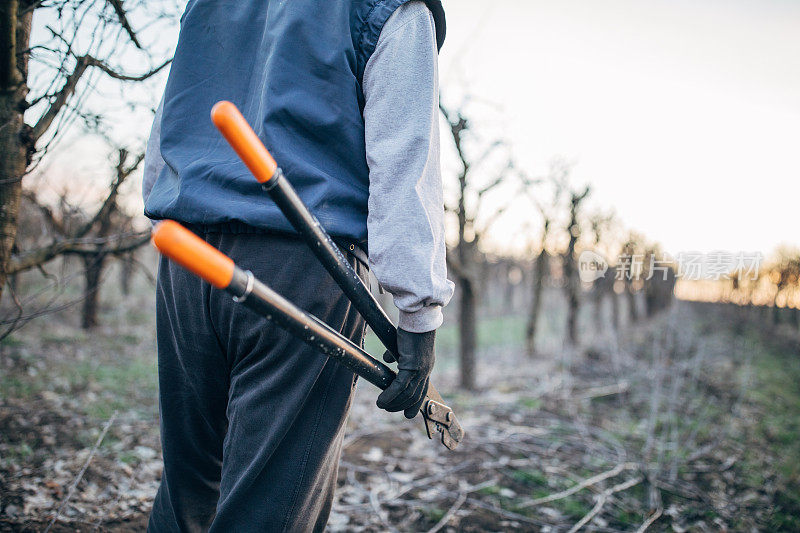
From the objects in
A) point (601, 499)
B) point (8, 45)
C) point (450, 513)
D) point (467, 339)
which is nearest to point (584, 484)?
point (601, 499)

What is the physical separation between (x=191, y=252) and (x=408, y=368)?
66cm

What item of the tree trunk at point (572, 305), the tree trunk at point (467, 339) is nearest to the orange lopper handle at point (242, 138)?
the tree trunk at point (467, 339)

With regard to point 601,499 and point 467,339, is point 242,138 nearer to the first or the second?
point 601,499

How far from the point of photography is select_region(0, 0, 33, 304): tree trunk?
1684 mm

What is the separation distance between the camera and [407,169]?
1.09m

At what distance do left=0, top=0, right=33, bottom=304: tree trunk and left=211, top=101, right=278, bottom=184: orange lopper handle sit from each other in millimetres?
1496

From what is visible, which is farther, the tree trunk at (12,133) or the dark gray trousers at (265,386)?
the tree trunk at (12,133)

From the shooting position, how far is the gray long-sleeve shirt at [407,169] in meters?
1.06

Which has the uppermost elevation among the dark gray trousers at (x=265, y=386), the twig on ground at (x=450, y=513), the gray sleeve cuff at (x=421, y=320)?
the gray sleeve cuff at (x=421, y=320)

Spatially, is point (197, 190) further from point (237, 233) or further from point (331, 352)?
point (331, 352)

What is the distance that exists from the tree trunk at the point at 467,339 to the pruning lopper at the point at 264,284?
218 inches

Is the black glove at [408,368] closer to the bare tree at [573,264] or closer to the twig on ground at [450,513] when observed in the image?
the twig on ground at [450,513]

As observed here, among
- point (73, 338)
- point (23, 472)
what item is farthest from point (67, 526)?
point (73, 338)

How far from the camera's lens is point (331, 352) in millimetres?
977
